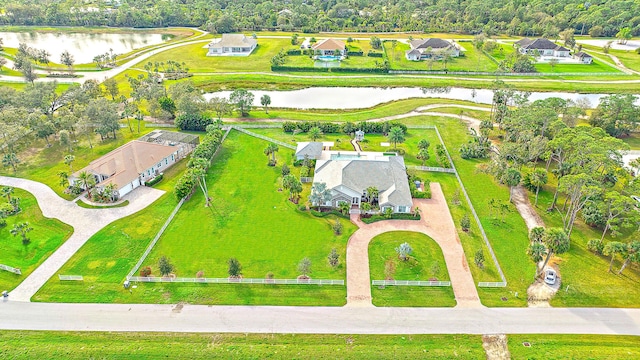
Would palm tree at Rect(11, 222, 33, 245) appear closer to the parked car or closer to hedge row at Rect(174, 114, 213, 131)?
hedge row at Rect(174, 114, 213, 131)

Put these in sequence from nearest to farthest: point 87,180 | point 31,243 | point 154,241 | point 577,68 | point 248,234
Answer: point 154,241 → point 31,243 → point 248,234 → point 87,180 → point 577,68

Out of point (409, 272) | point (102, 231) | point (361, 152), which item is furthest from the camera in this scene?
point (361, 152)

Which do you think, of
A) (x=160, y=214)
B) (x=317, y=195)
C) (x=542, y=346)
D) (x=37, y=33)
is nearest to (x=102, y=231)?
(x=160, y=214)

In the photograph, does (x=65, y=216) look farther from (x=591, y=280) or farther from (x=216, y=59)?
(x=216, y=59)

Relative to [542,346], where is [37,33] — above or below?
above

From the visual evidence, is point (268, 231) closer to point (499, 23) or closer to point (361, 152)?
point (361, 152)

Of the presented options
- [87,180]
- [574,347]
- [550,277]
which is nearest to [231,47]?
[87,180]
